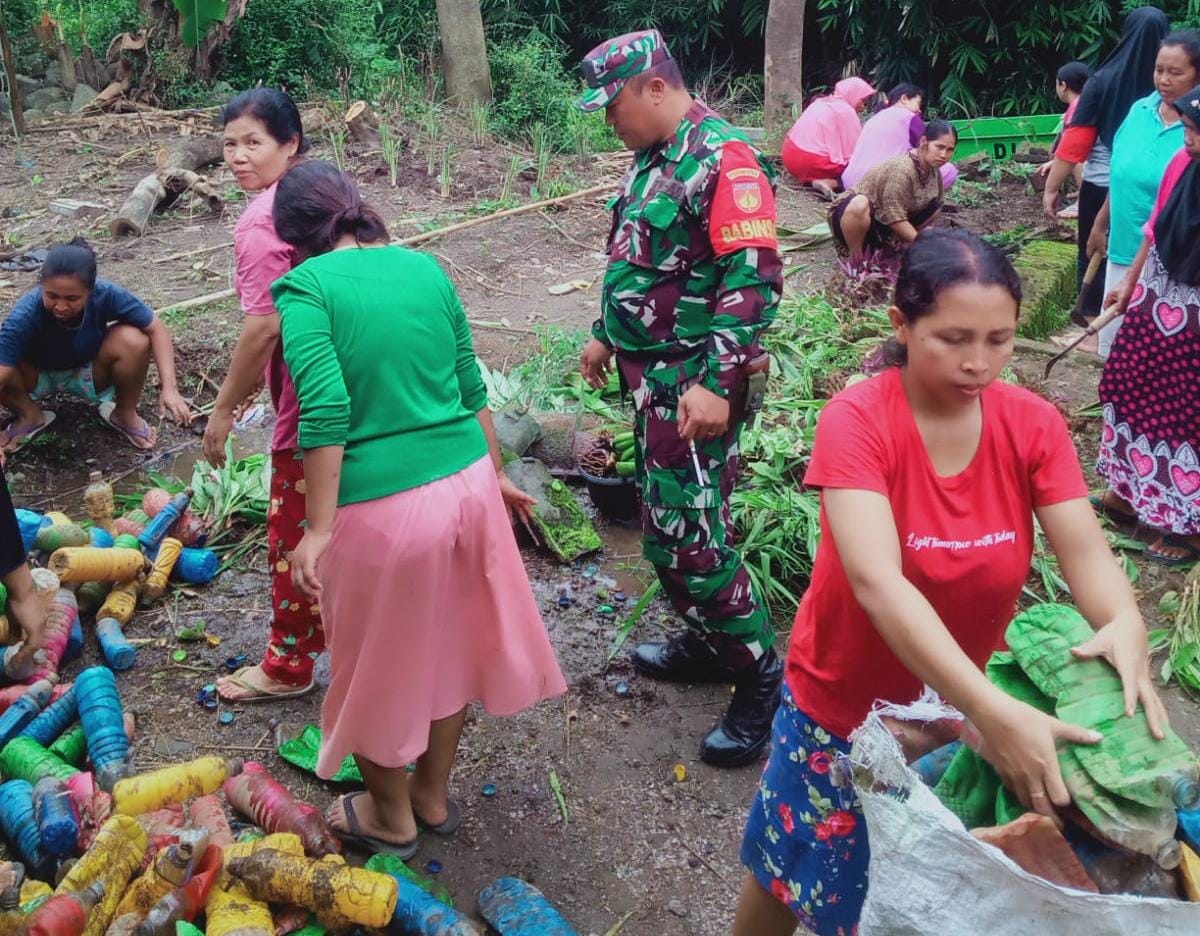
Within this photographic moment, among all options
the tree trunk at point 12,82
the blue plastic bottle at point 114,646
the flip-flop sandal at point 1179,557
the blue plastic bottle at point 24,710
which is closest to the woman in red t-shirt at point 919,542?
the blue plastic bottle at point 24,710

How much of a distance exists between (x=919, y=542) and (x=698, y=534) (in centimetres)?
143

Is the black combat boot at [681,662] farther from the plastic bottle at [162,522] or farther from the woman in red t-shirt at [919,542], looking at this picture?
the plastic bottle at [162,522]

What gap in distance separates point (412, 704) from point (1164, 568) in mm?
3442

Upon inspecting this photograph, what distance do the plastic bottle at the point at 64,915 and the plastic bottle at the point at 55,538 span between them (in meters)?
1.93

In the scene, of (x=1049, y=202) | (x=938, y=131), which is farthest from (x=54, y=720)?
(x=1049, y=202)

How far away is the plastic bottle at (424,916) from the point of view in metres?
2.50

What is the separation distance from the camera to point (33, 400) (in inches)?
206

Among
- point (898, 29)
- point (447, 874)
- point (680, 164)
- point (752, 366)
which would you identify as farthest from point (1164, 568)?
point (898, 29)

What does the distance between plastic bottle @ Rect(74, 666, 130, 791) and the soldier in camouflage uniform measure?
63.6 inches

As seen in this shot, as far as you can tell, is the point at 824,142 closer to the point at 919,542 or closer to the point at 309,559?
the point at 309,559

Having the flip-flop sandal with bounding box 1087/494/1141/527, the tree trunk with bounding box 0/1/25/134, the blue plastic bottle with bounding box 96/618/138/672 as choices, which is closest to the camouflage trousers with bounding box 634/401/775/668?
the blue plastic bottle with bounding box 96/618/138/672

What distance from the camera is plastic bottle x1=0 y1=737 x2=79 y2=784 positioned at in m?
2.99

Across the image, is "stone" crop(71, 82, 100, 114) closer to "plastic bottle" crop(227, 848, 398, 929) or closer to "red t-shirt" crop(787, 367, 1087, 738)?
"plastic bottle" crop(227, 848, 398, 929)

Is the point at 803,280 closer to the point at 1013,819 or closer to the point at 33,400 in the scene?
the point at 33,400
